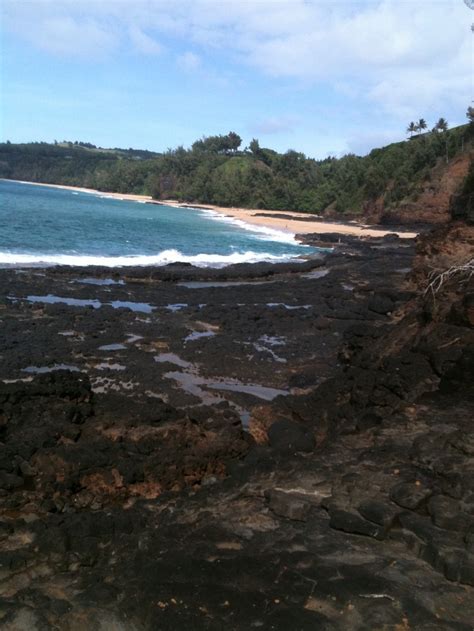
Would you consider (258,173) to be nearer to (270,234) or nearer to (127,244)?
(270,234)

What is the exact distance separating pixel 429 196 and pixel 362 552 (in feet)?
218

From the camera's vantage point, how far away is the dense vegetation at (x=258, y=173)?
75625 mm

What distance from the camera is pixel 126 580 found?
5.16 meters

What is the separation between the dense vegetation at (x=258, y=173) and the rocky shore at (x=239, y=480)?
198 ft

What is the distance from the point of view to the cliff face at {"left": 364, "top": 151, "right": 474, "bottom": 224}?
2395 inches

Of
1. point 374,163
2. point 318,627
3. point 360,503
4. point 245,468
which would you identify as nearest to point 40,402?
point 245,468

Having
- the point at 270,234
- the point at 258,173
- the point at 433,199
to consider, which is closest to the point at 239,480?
the point at 270,234

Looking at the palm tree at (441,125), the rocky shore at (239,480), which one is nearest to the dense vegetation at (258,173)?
the palm tree at (441,125)

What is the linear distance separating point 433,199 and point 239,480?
6374 cm

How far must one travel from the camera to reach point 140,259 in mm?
36625

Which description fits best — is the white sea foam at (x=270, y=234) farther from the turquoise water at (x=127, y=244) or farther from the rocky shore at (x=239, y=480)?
the rocky shore at (x=239, y=480)

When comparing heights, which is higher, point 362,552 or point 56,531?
point 362,552

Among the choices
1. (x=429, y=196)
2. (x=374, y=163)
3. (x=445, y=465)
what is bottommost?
(x=445, y=465)

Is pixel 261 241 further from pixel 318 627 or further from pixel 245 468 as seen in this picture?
pixel 318 627
